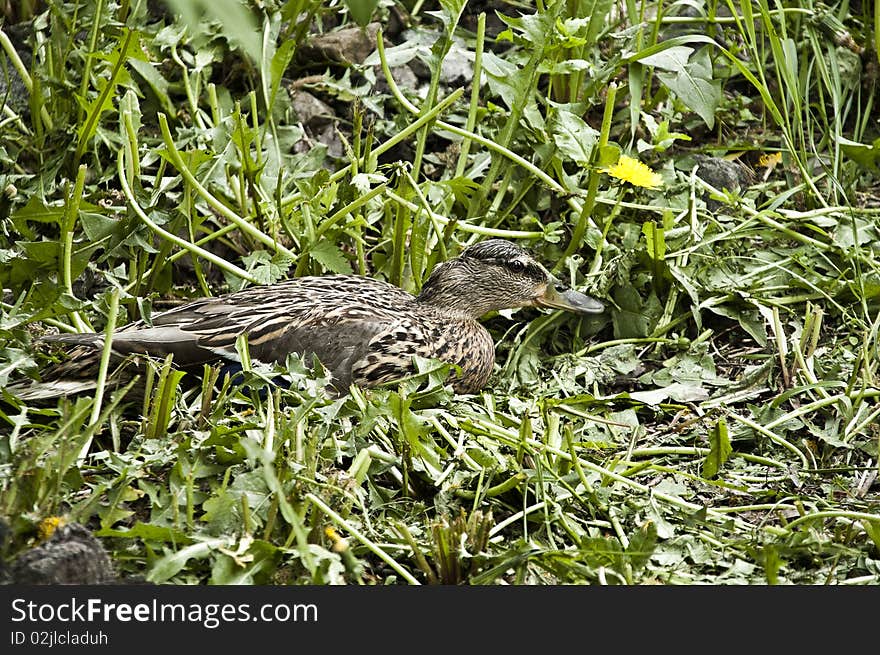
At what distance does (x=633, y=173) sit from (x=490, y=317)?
0.84 m

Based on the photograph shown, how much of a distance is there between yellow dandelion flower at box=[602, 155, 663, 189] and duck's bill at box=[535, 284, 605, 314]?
1.75 feet

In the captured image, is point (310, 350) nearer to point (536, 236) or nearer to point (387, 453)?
point (387, 453)

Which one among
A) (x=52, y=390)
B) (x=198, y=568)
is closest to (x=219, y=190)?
(x=52, y=390)

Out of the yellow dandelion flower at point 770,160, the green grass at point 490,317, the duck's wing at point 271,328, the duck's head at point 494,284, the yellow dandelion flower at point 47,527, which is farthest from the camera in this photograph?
the yellow dandelion flower at point 770,160

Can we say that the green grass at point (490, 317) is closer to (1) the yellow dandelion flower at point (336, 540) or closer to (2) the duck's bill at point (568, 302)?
(1) the yellow dandelion flower at point (336, 540)

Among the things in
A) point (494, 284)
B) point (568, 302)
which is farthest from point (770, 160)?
point (494, 284)

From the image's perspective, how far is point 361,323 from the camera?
4.05 meters

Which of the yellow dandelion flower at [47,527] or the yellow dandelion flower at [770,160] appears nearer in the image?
the yellow dandelion flower at [47,527]

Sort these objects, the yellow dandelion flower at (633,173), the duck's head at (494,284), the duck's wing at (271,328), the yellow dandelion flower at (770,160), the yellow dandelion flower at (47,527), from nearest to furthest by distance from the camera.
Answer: the yellow dandelion flower at (47,527), the duck's wing at (271,328), the duck's head at (494,284), the yellow dandelion flower at (633,173), the yellow dandelion flower at (770,160)

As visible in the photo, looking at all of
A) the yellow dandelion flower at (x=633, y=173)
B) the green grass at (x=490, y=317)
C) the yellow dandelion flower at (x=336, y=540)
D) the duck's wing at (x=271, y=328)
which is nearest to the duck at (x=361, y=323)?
the duck's wing at (x=271, y=328)

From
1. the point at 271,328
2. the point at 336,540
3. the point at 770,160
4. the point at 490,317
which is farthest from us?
the point at 770,160

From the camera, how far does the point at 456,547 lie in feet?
9.68

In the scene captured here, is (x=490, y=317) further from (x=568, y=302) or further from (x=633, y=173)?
(x=633, y=173)

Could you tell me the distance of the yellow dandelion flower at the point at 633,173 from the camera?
15.1 feet
